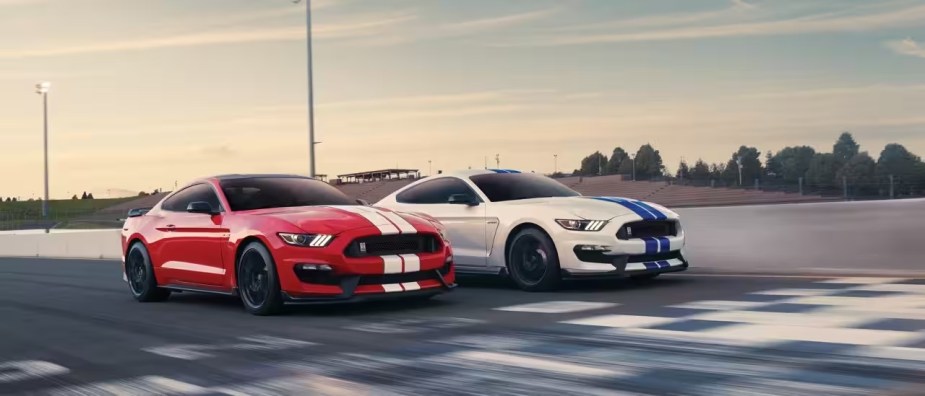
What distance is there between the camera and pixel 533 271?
11.2m

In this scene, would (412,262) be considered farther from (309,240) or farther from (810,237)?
(810,237)

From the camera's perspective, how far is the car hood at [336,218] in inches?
369

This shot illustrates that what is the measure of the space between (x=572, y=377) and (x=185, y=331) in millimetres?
4287

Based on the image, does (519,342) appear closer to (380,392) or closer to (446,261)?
(380,392)

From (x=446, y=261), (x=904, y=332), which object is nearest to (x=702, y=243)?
(x=446, y=261)

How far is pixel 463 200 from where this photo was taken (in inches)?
466

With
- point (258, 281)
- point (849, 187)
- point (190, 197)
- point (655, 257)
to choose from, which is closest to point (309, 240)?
point (258, 281)

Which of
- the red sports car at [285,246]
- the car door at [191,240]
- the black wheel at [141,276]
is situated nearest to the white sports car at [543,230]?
the red sports car at [285,246]

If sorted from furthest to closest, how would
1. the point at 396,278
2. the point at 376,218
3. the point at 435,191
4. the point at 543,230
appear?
the point at 435,191 → the point at 543,230 → the point at 376,218 → the point at 396,278

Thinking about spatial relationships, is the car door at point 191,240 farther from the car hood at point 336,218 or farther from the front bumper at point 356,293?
the front bumper at point 356,293

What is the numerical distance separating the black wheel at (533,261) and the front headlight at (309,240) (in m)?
2.79

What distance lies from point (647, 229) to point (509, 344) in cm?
448

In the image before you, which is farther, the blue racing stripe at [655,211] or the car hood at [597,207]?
the blue racing stripe at [655,211]

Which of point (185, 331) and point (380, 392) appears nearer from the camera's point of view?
point (380, 392)
